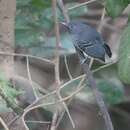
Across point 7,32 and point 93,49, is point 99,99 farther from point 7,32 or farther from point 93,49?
point 7,32

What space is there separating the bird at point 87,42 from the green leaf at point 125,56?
30cm

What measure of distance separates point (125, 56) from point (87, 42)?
18.7 inches

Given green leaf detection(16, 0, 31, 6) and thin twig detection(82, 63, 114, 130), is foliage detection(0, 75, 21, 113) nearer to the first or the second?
thin twig detection(82, 63, 114, 130)

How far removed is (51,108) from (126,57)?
33.5 inches

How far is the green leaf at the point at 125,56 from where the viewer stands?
1861mm

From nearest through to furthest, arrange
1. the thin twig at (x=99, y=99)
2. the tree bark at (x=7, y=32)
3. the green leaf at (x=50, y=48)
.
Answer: the thin twig at (x=99, y=99), the tree bark at (x=7, y=32), the green leaf at (x=50, y=48)

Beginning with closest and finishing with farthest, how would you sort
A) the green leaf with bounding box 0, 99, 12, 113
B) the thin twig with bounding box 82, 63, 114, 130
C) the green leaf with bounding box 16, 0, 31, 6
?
the thin twig with bounding box 82, 63, 114, 130
the green leaf with bounding box 0, 99, 12, 113
the green leaf with bounding box 16, 0, 31, 6

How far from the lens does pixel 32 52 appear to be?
2998 millimetres

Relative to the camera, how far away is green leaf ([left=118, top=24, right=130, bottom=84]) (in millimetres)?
1861

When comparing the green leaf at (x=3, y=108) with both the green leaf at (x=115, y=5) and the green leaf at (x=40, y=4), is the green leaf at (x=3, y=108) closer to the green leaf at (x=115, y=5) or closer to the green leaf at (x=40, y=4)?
the green leaf at (x=115, y=5)

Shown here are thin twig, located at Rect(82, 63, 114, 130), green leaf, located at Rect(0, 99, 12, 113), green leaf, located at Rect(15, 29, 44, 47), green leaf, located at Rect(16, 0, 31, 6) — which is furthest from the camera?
green leaf, located at Rect(15, 29, 44, 47)

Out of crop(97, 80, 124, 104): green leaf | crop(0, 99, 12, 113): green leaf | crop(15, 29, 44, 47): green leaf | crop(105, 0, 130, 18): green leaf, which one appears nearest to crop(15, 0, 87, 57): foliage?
crop(15, 29, 44, 47): green leaf

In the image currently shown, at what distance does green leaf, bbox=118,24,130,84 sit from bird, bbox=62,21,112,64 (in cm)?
30

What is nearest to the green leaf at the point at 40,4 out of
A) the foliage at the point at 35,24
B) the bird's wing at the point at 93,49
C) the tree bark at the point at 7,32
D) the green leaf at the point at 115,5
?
the foliage at the point at 35,24
